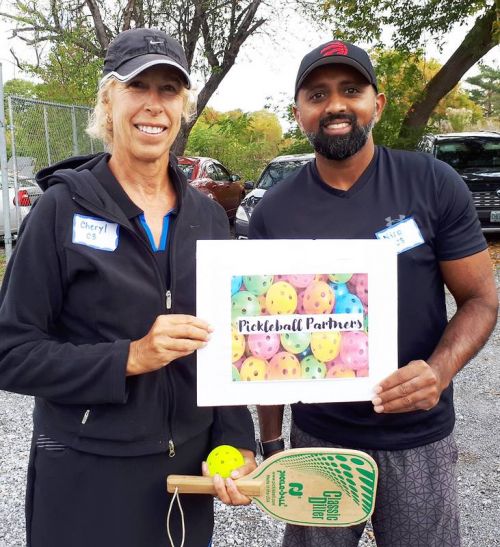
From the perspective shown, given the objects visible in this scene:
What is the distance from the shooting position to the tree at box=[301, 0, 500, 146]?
11203mm

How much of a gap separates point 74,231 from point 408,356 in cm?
102

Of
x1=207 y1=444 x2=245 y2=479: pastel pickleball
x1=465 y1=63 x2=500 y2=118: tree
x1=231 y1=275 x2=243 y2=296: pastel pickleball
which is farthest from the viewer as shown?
x1=465 y1=63 x2=500 y2=118: tree

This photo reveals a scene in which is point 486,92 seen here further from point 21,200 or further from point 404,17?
point 21,200

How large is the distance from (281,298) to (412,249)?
45 cm

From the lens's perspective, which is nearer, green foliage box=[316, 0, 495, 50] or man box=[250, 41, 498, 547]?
man box=[250, 41, 498, 547]

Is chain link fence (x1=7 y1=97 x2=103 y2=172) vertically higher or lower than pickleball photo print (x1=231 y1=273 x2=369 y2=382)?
higher

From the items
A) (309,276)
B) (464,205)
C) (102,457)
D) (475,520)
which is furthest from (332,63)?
(475,520)

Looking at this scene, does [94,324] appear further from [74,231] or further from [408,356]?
[408,356]

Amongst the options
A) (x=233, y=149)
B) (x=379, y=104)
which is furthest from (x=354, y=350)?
(x=233, y=149)

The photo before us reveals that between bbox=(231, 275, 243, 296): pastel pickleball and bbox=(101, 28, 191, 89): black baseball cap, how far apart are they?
0.62 m

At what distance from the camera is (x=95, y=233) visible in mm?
1372

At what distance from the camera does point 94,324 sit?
140cm

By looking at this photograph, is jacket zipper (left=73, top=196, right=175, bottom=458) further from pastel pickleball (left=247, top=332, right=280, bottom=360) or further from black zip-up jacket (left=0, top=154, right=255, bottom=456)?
pastel pickleball (left=247, top=332, right=280, bottom=360)

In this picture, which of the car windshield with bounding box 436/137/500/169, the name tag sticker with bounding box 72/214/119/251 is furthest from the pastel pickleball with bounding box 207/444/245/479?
the car windshield with bounding box 436/137/500/169
